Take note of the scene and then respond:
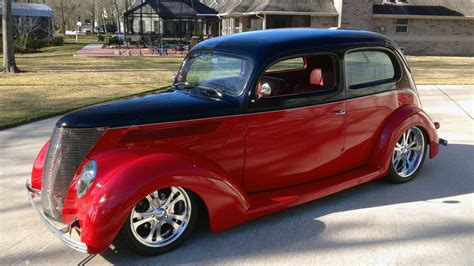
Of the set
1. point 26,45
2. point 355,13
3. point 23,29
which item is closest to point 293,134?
point 355,13

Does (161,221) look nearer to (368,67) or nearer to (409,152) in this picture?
(368,67)

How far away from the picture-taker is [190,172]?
348cm

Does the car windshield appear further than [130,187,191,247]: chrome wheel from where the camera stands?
Yes

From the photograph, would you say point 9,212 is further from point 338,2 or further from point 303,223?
point 338,2

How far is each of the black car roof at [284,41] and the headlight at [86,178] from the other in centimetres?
170

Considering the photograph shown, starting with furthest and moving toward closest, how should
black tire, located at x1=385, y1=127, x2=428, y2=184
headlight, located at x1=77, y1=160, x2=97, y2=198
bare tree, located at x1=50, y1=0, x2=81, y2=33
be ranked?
bare tree, located at x1=50, y1=0, x2=81, y2=33 → black tire, located at x1=385, y1=127, x2=428, y2=184 → headlight, located at x1=77, y1=160, x2=97, y2=198

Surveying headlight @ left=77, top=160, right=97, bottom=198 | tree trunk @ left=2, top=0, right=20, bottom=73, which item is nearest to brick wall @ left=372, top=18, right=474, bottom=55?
tree trunk @ left=2, top=0, right=20, bottom=73

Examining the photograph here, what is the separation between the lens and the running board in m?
3.95

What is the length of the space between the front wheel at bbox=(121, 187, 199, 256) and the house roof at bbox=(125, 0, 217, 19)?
29392 mm

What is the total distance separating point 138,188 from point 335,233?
1.79 metres

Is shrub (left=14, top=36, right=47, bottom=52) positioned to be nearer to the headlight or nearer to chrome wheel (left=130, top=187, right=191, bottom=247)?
the headlight

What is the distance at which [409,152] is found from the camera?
5344mm

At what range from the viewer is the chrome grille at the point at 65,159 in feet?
11.5

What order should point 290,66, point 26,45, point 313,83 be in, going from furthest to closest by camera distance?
point 26,45, point 290,66, point 313,83
